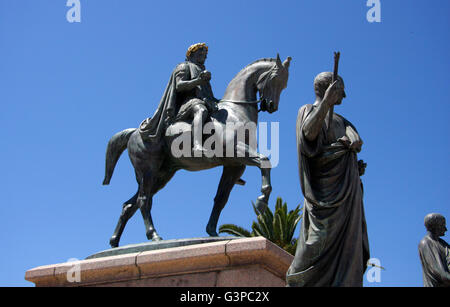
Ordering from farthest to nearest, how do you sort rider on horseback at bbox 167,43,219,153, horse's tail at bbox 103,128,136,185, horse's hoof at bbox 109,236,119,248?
horse's tail at bbox 103,128,136,185 → horse's hoof at bbox 109,236,119,248 → rider on horseback at bbox 167,43,219,153

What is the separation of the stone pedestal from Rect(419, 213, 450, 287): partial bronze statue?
1.78 m

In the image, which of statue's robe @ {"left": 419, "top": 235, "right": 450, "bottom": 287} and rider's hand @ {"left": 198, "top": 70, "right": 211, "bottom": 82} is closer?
statue's robe @ {"left": 419, "top": 235, "right": 450, "bottom": 287}

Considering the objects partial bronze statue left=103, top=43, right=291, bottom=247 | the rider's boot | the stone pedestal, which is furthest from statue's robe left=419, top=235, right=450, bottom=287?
the rider's boot

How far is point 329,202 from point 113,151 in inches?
268

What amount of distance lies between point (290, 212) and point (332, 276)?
16.9 m

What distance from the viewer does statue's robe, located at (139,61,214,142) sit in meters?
12.5

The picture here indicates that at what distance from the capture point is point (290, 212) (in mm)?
24125

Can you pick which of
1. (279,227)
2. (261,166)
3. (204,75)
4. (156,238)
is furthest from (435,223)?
(279,227)

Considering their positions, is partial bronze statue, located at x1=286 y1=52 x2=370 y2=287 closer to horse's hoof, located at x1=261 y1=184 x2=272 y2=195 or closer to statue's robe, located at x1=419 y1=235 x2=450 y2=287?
statue's robe, located at x1=419 y1=235 x2=450 y2=287

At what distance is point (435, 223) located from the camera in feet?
32.2

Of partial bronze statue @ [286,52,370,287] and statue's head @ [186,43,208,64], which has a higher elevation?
statue's head @ [186,43,208,64]

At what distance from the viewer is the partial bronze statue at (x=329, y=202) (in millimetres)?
7289
